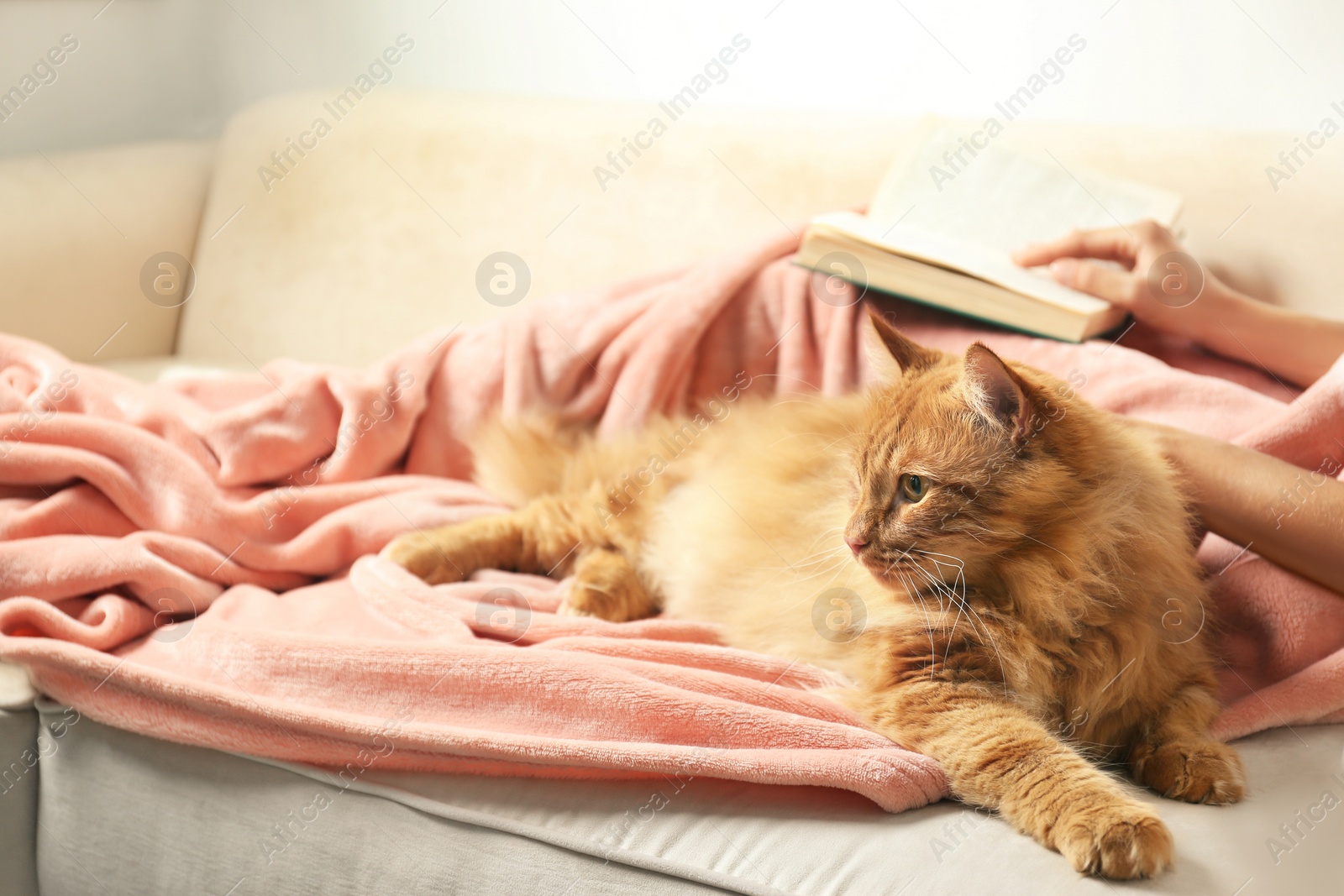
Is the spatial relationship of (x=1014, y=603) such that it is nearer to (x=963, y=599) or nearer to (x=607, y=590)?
(x=963, y=599)

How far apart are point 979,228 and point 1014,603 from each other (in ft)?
3.39

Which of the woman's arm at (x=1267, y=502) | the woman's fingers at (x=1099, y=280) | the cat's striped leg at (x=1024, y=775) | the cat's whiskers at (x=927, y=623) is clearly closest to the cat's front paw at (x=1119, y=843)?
the cat's striped leg at (x=1024, y=775)

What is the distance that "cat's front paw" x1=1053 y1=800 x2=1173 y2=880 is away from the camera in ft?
3.14

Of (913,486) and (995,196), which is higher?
(995,196)

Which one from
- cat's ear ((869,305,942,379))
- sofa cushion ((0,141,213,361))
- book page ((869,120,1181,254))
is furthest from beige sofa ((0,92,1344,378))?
cat's ear ((869,305,942,379))

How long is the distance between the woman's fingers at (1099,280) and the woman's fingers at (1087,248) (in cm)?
5

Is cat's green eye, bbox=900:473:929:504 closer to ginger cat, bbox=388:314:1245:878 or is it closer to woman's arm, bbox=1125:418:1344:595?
ginger cat, bbox=388:314:1245:878

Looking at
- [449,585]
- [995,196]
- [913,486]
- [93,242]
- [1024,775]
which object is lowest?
[449,585]

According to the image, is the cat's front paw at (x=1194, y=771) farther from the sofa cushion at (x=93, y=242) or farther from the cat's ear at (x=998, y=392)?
the sofa cushion at (x=93, y=242)

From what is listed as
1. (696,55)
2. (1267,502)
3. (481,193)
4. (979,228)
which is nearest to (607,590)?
(1267,502)

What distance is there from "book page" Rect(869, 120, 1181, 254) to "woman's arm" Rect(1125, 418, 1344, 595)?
0.69 metres

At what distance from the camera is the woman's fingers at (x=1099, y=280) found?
1771mm

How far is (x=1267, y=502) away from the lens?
1320 millimetres

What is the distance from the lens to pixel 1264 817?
108 cm
